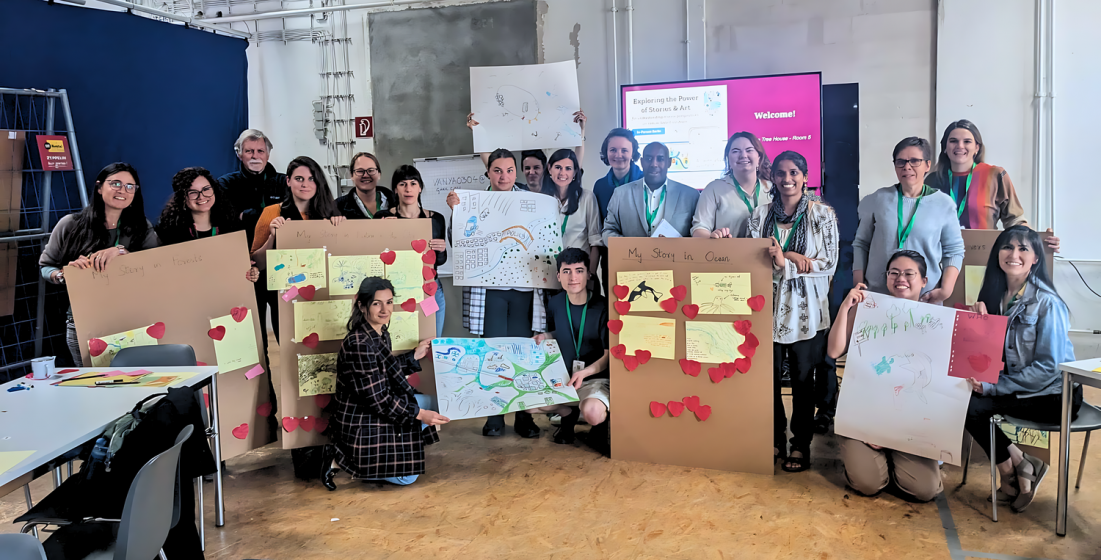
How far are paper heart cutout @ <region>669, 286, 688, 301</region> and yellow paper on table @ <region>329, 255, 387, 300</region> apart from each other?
4.43ft

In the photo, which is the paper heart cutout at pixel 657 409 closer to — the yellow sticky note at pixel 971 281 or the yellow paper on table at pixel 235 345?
the yellow sticky note at pixel 971 281

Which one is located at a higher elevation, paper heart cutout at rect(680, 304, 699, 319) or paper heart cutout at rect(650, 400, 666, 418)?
paper heart cutout at rect(680, 304, 699, 319)

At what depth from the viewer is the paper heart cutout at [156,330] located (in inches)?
114

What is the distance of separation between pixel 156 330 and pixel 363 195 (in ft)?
4.05

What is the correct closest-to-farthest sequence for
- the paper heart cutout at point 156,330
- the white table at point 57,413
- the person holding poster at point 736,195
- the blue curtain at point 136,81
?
the white table at point 57,413, the paper heart cutout at point 156,330, the person holding poster at point 736,195, the blue curtain at point 136,81

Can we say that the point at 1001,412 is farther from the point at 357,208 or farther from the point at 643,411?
the point at 357,208

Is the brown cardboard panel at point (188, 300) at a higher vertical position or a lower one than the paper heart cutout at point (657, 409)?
higher

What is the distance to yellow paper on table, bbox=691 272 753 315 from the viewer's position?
10.2 feet

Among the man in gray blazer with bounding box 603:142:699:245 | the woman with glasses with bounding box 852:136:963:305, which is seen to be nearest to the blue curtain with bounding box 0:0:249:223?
the man in gray blazer with bounding box 603:142:699:245

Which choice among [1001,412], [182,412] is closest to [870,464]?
[1001,412]

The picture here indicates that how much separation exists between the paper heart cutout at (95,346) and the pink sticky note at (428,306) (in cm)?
129

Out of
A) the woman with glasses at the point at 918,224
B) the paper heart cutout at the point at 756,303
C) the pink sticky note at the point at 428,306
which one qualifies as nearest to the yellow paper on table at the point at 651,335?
the paper heart cutout at the point at 756,303

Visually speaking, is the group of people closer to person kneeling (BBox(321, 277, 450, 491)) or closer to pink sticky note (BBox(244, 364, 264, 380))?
person kneeling (BBox(321, 277, 450, 491))

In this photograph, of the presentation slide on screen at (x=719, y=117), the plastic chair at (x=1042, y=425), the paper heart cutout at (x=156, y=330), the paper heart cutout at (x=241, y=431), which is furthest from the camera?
the presentation slide on screen at (x=719, y=117)
